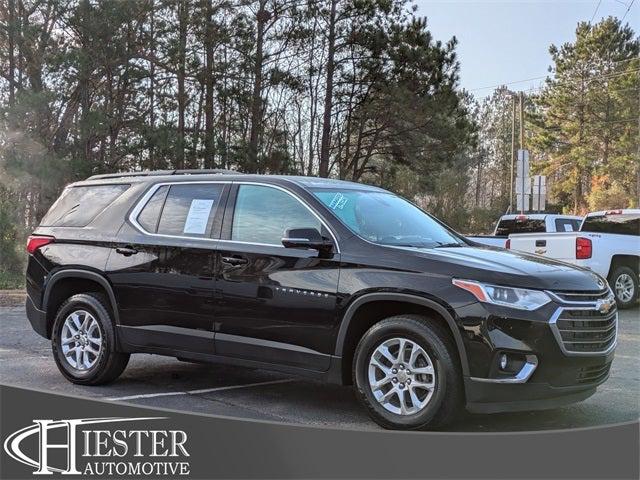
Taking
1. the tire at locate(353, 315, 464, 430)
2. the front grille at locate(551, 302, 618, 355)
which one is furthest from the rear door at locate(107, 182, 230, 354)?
the front grille at locate(551, 302, 618, 355)

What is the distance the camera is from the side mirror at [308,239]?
5184 millimetres

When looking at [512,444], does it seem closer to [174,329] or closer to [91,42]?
[174,329]

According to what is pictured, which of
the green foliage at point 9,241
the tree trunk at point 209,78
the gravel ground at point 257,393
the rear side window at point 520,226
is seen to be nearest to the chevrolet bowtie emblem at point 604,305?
the gravel ground at point 257,393

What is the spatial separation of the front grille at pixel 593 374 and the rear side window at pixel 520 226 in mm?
11431

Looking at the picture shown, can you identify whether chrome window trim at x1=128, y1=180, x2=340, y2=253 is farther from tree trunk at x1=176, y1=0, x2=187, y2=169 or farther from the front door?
tree trunk at x1=176, y1=0, x2=187, y2=169

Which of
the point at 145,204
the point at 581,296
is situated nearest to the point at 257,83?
the point at 145,204

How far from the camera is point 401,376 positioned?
4.83 meters

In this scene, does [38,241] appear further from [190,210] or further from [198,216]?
Result: [198,216]

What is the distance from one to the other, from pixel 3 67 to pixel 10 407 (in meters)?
17.4

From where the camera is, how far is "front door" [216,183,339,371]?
5.18 metres

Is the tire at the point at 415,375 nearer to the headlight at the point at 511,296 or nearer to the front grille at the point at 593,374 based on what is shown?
the headlight at the point at 511,296

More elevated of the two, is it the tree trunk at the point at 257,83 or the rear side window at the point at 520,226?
the tree trunk at the point at 257,83

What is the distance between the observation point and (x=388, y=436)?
4496 mm

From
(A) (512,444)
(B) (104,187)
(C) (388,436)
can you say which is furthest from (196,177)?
(A) (512,444)
